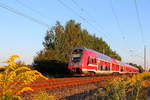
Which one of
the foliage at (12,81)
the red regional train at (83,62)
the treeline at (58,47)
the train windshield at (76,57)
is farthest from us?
the treeline at (58,47)

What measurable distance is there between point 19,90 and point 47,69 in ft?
102

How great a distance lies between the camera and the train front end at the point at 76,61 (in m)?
23.1

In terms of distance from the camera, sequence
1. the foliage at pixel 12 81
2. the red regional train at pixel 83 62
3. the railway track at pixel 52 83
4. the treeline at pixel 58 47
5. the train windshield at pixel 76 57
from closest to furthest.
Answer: the foliage at pixel 12 81 → the railway track at pixel 52 83 → the red regional train at pixel 83 62 → the train windshield at pixel 76 57 → the treeline at pixel 58 47

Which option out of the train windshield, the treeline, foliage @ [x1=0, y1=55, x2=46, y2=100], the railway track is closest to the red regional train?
the train windshield

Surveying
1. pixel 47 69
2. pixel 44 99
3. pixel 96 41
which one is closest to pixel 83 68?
pixel 47 69

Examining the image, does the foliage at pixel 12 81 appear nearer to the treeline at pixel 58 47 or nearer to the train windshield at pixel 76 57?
the train windshield at pixel 76 57

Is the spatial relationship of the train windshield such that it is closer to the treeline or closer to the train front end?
the train front end

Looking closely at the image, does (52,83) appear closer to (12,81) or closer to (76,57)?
(76,57)

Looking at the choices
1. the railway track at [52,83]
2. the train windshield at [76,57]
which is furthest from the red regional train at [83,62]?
the railway track at [52,83]

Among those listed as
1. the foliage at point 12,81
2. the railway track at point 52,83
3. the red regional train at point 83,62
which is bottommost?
the railway track at point 52,83

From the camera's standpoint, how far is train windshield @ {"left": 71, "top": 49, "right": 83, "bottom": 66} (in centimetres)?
2332

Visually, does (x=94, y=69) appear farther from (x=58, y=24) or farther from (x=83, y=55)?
(x=58, y=24)

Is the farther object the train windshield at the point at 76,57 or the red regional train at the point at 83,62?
the train windshield at the point at 76,57

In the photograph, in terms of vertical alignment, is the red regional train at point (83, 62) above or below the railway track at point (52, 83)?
above
